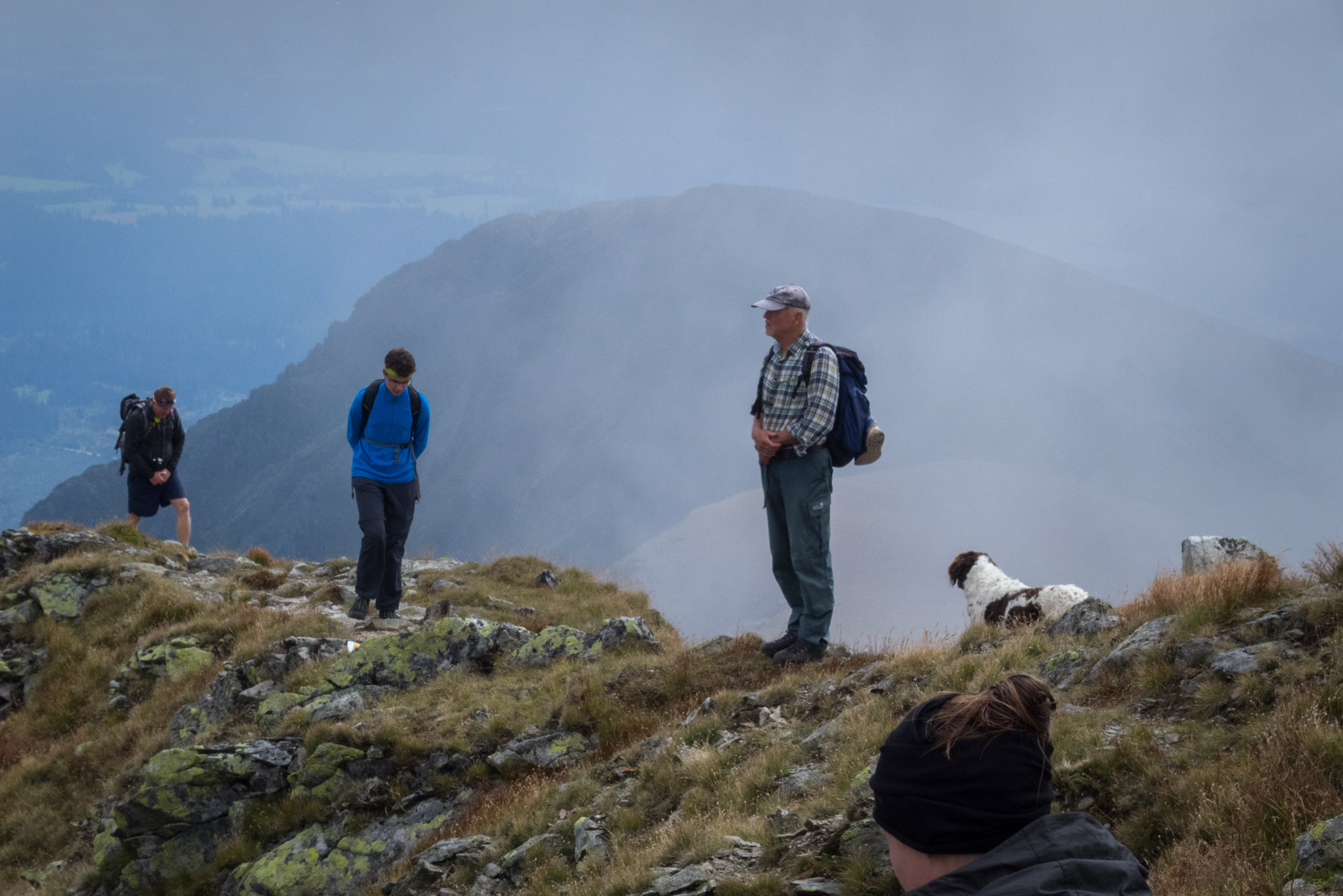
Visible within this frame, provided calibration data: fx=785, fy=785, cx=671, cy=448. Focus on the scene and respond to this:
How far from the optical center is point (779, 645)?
855 centimetres

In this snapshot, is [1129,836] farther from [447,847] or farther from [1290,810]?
[447,847]

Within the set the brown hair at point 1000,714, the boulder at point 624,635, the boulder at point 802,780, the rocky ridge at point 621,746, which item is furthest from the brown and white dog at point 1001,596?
the brown hair at point 1000,714

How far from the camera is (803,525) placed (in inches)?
308

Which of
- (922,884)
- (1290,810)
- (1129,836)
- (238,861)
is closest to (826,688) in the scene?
(1129,836)

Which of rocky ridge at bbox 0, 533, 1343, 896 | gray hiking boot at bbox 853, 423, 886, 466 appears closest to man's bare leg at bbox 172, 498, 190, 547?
rocky ridge at bbox 0, 533, 1343, 896

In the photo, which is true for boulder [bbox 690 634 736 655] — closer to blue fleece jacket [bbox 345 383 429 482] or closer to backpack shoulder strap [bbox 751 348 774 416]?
backpack shoulder strap [bbox 751 348 774 416]

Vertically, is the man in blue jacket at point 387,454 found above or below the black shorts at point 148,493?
below

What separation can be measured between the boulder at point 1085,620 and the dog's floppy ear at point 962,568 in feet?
11.7

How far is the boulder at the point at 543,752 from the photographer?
7.73 metres

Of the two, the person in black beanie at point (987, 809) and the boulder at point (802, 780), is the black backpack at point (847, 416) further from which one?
the person in black beanie at point (987, 809)

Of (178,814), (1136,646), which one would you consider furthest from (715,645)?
(178,814)

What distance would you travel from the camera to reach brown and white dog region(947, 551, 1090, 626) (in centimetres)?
930

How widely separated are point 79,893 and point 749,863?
736 centimetres

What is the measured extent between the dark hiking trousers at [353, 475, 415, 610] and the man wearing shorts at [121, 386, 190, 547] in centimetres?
610
